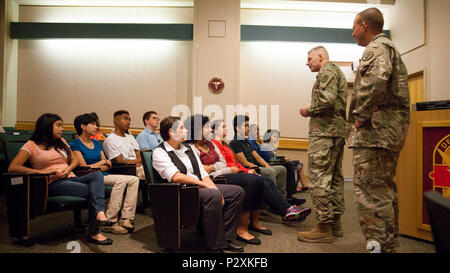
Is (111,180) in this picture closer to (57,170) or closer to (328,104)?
(57,170)

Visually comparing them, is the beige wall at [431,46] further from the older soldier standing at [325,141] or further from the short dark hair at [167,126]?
the short dark hair at [167,126]

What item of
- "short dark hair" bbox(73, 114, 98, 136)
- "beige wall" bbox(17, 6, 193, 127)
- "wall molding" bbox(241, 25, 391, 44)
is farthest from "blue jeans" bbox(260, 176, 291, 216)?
"wall molding" bbox(241, 25, 391, 44)

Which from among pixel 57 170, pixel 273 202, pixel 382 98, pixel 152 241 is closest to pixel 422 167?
pixel 382 98

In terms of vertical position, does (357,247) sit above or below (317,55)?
below

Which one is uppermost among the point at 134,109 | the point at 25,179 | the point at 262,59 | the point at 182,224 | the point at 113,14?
the point at 113,14

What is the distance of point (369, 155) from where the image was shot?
70.7 inches

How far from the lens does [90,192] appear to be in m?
2.37

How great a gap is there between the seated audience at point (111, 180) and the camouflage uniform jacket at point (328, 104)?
1.75 m

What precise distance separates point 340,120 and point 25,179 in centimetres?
255

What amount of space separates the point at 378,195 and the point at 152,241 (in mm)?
1776

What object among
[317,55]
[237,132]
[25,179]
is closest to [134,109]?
[237,132]

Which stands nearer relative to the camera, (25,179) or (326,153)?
(25,179)

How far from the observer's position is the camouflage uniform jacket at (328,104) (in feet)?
7.80
